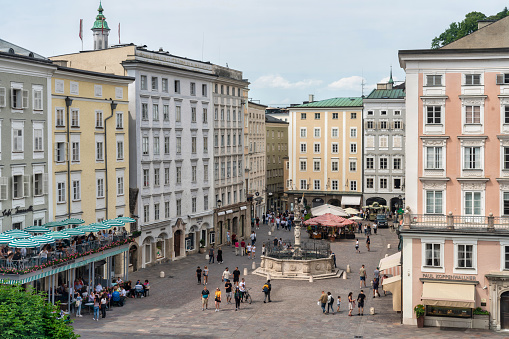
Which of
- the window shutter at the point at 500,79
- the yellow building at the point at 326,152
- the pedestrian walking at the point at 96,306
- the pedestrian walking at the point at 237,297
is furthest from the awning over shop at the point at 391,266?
the yellow building at the point at 326,152

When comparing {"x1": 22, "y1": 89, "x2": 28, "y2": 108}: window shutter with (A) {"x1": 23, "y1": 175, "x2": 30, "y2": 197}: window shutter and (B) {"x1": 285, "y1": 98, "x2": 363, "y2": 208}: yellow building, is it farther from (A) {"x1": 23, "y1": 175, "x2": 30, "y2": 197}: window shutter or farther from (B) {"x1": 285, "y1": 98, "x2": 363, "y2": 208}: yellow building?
(B) {"x1": 285, "y1": 98, "x2": 363, "y2": 208}: yellow building

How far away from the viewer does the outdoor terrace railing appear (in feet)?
136

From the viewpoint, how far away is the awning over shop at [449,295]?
4400cm

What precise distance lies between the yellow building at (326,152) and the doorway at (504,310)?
6892 cm

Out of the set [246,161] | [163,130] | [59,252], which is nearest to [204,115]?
[163,130]

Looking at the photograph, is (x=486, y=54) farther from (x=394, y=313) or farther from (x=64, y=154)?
(x=64, y=154)

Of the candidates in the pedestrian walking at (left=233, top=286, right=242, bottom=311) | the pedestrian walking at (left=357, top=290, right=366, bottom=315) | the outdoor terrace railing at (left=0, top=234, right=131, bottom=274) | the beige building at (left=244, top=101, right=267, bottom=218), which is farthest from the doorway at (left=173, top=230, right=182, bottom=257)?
the pedestrian walking at (left=357, top=290, right=366, bottom=315)

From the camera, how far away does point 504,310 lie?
4453 centimetres

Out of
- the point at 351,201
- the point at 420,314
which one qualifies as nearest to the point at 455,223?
the point at 420,314

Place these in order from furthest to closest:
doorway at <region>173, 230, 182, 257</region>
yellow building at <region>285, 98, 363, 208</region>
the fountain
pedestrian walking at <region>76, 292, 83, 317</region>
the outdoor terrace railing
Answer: yellow building at <region>285, 98, 363, 208</region>
doorway at <region>173, 230, 182, 257</region>
the fountain
pedestrian walking at <region>76, 292, 83, 317</region>
the outdoor terrace railing

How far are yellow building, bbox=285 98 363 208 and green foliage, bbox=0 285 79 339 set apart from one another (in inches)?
3438

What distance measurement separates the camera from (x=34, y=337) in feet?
92.0

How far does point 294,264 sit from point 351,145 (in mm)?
56225

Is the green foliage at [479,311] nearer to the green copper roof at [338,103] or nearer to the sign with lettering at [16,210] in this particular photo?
the sign with lettering at [16,210]
